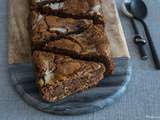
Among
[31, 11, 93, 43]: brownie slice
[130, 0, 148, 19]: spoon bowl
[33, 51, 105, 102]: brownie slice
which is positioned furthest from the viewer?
[130, 0, 148, 19]: spoon bowl

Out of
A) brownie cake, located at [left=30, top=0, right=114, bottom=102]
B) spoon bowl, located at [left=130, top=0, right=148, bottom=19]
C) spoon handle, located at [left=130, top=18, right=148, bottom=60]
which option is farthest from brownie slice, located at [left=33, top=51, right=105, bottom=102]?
spoon bowl, located at [left=130, top=0, right=148, bottom=19]

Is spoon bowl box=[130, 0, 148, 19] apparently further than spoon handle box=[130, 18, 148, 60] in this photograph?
Yes

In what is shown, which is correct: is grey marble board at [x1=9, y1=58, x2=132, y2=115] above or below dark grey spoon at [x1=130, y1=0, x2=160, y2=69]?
below

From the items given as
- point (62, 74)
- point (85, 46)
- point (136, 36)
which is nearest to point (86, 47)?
point (85, 46)

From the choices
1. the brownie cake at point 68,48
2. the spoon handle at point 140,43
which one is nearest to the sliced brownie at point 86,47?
the brownie cake at point 68,48

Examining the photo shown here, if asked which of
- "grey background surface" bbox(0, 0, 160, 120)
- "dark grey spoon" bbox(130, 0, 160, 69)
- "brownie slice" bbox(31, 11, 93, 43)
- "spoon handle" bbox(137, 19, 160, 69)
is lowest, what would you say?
"grey background surface" bbox(0, 0, 160, 120)

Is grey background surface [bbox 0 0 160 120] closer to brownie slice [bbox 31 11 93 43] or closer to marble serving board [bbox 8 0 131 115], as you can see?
marble serving board [bbox 8 0 131 115]

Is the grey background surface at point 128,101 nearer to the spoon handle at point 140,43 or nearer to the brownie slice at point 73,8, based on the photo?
the spoon handle at point 140,43

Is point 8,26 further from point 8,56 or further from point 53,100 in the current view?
point 53,100
